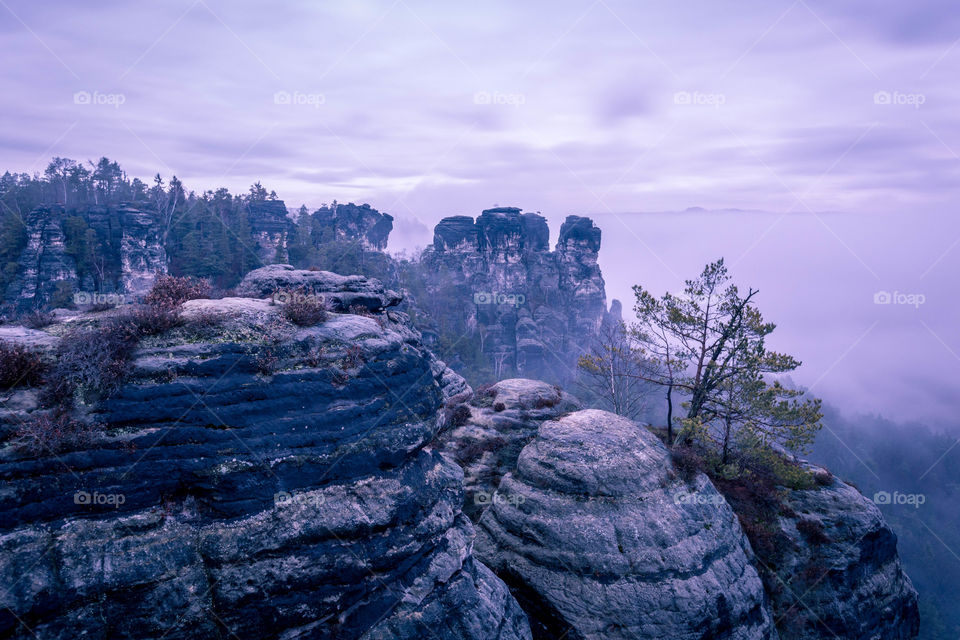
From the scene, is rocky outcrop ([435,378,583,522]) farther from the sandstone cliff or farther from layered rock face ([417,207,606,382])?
layered rock face ([417,207,606,382])

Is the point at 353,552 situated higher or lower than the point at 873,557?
higher

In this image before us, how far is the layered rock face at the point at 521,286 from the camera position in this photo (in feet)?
393

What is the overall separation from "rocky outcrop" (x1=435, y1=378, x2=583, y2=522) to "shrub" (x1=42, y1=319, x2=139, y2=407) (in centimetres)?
1402

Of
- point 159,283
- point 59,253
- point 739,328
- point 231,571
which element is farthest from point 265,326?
point 59,253

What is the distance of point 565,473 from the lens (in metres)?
17.7

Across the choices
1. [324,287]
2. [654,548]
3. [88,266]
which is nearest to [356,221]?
[88,266]

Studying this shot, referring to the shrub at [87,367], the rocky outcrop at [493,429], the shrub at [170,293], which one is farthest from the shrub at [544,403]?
the shrub at [87,367]

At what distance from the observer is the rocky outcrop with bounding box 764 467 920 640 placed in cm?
1870

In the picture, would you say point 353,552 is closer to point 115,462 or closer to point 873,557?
point 115,462

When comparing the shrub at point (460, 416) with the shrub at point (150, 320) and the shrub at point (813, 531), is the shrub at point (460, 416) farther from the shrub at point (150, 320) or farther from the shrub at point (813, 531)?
the shrub at point (813, 531)

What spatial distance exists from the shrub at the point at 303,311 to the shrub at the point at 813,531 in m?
23.5

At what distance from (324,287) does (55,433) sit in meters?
10.9

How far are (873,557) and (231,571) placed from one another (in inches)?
1072

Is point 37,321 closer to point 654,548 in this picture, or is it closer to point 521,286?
point 654,548
